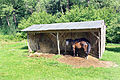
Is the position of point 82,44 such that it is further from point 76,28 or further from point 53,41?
point 53,41

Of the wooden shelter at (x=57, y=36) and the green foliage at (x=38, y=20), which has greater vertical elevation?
the green foliage at (x=38, y=20)

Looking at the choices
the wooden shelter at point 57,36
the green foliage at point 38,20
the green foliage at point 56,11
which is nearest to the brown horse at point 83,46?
the wooden shelter at point 57,36

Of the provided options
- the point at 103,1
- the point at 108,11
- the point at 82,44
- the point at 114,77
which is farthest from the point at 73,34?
the point at 103,1

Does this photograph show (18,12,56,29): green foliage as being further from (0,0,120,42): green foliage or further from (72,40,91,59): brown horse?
(72,40,91,59): brown horse

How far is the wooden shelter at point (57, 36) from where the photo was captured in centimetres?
1021

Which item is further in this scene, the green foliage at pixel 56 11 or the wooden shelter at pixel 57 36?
the green foliage at pixel 56 11

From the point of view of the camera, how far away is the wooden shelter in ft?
33.5

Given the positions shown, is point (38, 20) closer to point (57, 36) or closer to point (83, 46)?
point (57, 36)

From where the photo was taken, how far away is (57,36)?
35.6 feet

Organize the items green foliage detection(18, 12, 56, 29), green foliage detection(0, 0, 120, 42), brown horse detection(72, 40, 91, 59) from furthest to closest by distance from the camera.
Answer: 1. green foliage detection(18, 12, 56, 29)
2. green foliage detection(0, 0, 120, 42)
3. brown horse detection(72, 40, 91, 59)

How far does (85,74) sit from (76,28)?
412 centimetres

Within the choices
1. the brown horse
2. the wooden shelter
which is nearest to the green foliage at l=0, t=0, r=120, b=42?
the wooden shelter

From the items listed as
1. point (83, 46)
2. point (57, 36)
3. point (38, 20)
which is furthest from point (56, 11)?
point (83, 46)

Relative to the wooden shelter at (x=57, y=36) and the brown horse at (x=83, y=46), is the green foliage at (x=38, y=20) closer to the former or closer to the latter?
the wooden shelter at (x=57, y=36)
